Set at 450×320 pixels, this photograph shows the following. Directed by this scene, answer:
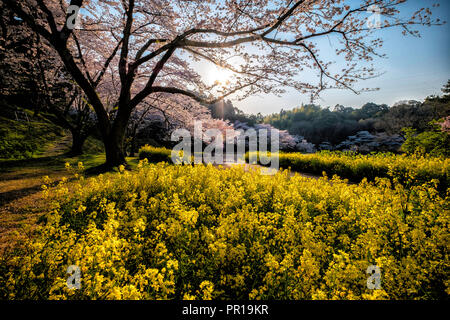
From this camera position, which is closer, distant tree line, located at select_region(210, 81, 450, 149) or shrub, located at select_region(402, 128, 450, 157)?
shrub, located at select_region(402, 128, 450, 157)

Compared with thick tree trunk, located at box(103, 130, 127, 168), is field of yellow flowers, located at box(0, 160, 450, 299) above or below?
below

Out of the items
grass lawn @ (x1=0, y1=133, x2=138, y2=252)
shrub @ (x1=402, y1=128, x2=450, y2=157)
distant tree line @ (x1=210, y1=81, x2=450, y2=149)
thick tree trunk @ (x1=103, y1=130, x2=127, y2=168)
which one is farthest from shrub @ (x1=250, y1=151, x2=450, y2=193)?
distant tree line @ (x1=210, y1=81, x2=450, y2=149)

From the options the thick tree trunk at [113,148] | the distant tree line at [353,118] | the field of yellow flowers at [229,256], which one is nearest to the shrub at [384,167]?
the field of yellow flowers at [229,256]

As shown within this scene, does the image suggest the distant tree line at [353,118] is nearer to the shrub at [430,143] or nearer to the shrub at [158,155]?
the shrub at [430,143]

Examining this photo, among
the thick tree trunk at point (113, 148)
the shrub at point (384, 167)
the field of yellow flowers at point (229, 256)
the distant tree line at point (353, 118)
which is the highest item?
the distant tree line at point (353, 118)

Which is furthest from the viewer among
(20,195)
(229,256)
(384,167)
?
(384,167)

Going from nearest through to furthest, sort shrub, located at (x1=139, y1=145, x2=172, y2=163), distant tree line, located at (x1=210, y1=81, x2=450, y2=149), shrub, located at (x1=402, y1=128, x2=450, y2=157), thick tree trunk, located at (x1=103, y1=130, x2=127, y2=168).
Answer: thick tree trunk, located at (x1=103, y1=130, x2=127, y2=168) → shrub, located at (x1=402, y1=128, x2=450, y2=157) → shrub, located at (x1=139, y1=145, x2=172, y2=163) → distant tree line, located at (x1=210, y1=81, x2=450, y2=149)

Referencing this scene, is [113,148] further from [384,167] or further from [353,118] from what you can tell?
[353,118]

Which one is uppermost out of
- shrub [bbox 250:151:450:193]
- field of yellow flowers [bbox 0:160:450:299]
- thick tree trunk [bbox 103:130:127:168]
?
thick tree trunk [bbox 103:130:127:168]

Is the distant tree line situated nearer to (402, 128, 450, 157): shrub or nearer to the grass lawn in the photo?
(402, 128, 450, 157): shrub

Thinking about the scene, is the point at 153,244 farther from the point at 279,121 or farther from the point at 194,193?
the point at 279,121

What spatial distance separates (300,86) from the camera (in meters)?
6.89

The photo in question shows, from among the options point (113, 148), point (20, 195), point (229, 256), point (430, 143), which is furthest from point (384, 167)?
point (20, 195)
